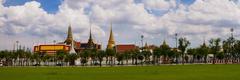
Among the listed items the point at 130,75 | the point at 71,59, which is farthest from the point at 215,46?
the point at 130,75

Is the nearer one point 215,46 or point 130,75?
point 130,75

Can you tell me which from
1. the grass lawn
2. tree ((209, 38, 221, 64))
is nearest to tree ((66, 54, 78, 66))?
tree ((209, 38, 221, 64))

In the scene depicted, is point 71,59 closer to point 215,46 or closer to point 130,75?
point 215,46

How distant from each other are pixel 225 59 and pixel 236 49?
225 inches

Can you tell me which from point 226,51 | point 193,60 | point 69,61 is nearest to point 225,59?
point 226,51

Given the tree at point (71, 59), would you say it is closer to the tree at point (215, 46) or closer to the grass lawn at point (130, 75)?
the tree at point (215, 46)

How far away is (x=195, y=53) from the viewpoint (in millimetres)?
187125

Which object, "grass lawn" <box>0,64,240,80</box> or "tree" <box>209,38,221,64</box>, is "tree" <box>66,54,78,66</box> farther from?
"grass lawn" <box>0,64,240,80</box>

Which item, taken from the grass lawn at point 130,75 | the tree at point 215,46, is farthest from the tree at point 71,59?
the grass lawn at point 130,75

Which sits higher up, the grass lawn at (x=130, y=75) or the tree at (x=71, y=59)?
the tree at (x=71, y=59)

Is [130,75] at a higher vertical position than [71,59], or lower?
lower

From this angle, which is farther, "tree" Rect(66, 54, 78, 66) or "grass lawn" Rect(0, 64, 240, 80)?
"tree" Rect(66, 54, 78, 66)

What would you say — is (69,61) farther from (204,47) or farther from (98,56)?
(204,47)

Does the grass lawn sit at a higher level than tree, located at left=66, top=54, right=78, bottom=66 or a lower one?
lower
